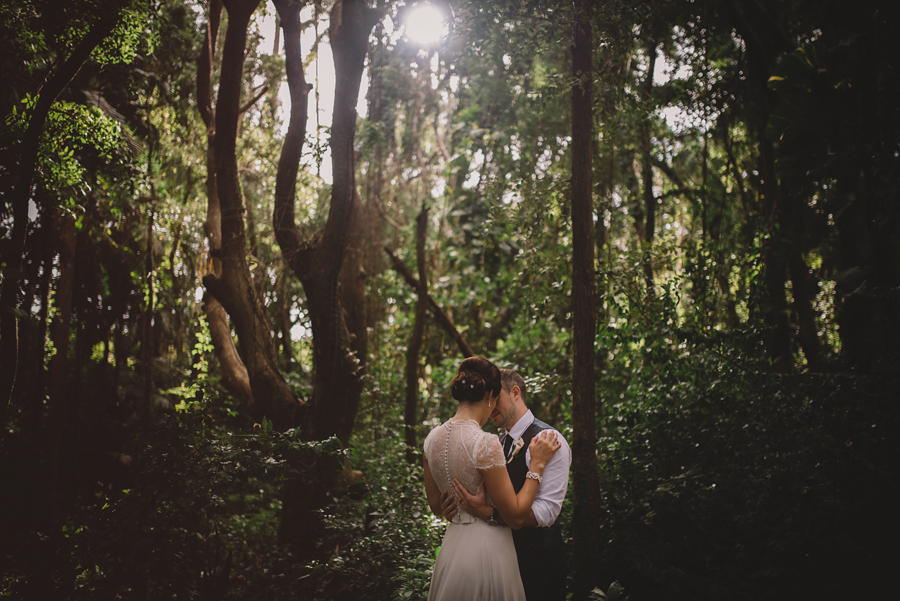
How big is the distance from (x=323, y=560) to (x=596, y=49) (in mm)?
5607

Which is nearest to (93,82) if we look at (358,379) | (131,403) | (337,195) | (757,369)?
(337,195)

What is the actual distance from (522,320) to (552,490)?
23.6 feet

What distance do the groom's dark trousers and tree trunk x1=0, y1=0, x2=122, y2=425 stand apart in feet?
13.0

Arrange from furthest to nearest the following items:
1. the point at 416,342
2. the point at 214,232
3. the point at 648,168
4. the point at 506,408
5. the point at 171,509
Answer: the point at 416,342 → the point at 648,168 → the point at 214,232 → the point at 171,509 → the point at 506,408

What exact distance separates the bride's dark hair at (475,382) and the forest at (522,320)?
1125mm

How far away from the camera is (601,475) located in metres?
5.52

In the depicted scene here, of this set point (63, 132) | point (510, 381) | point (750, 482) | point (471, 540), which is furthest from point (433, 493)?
point (63, 132)

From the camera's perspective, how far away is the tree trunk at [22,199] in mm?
4113

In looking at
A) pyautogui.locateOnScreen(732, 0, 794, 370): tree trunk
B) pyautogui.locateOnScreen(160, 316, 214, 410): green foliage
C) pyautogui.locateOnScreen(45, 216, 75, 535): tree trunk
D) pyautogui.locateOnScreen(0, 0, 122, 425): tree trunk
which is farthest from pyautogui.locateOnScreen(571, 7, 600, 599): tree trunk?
pyautogui.locateOnScreen(45, 216, 75, 535): tree trunk

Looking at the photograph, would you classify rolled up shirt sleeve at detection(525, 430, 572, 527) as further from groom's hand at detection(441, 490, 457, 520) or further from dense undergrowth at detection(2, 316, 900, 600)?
dense undergrowth at detection(2, 316, 900, 600)

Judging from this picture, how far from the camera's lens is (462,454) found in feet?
8.32

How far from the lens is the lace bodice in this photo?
2471 millimetres

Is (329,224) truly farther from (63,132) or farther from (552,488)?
(552,488)

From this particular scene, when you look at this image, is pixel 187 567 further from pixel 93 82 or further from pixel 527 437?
pixel 93 82
